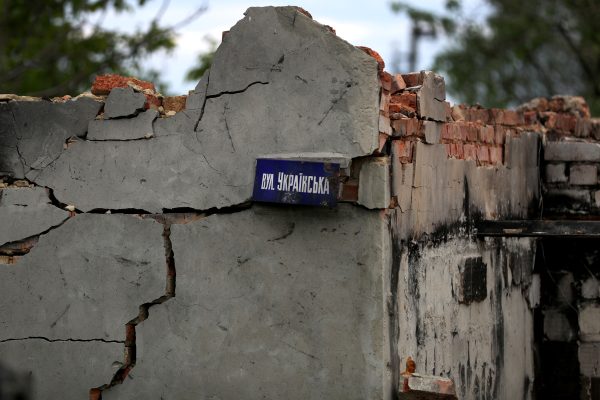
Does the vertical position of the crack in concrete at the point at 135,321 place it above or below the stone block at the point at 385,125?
below

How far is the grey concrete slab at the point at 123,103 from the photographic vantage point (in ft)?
17.9

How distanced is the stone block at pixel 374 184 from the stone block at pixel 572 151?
2.73 m

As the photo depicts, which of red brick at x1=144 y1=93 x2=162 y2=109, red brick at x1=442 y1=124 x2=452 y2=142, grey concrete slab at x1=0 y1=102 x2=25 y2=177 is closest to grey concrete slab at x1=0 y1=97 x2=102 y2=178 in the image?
grey concrete slab at x1=0 y1=102 x2=25 y2=177

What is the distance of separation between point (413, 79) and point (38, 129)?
6.88ft

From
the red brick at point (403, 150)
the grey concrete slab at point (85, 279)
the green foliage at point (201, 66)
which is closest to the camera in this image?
the red brick at point (403, 150)

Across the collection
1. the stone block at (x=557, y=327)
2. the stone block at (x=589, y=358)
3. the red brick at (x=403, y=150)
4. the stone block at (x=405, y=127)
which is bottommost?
the stone block at (x=589, y=358)

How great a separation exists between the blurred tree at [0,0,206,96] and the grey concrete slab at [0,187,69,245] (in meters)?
9.64

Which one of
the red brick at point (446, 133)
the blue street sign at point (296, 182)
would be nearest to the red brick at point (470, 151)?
the red brick at point (446, 133)

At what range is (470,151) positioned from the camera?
20.3 ft

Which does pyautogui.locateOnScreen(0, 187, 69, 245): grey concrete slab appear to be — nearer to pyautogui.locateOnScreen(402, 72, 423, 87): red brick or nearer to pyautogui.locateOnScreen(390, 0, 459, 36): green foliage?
pyautogui.locateOnScreen(402, 72, 423, 87): red brick

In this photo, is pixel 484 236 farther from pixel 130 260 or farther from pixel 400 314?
pixel 130 260

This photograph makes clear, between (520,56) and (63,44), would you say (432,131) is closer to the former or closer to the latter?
(63,44)

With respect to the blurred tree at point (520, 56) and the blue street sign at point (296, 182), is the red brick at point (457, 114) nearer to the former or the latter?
the blue street sign at point (296, 182)

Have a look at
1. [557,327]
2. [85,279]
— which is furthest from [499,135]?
[85,279]
